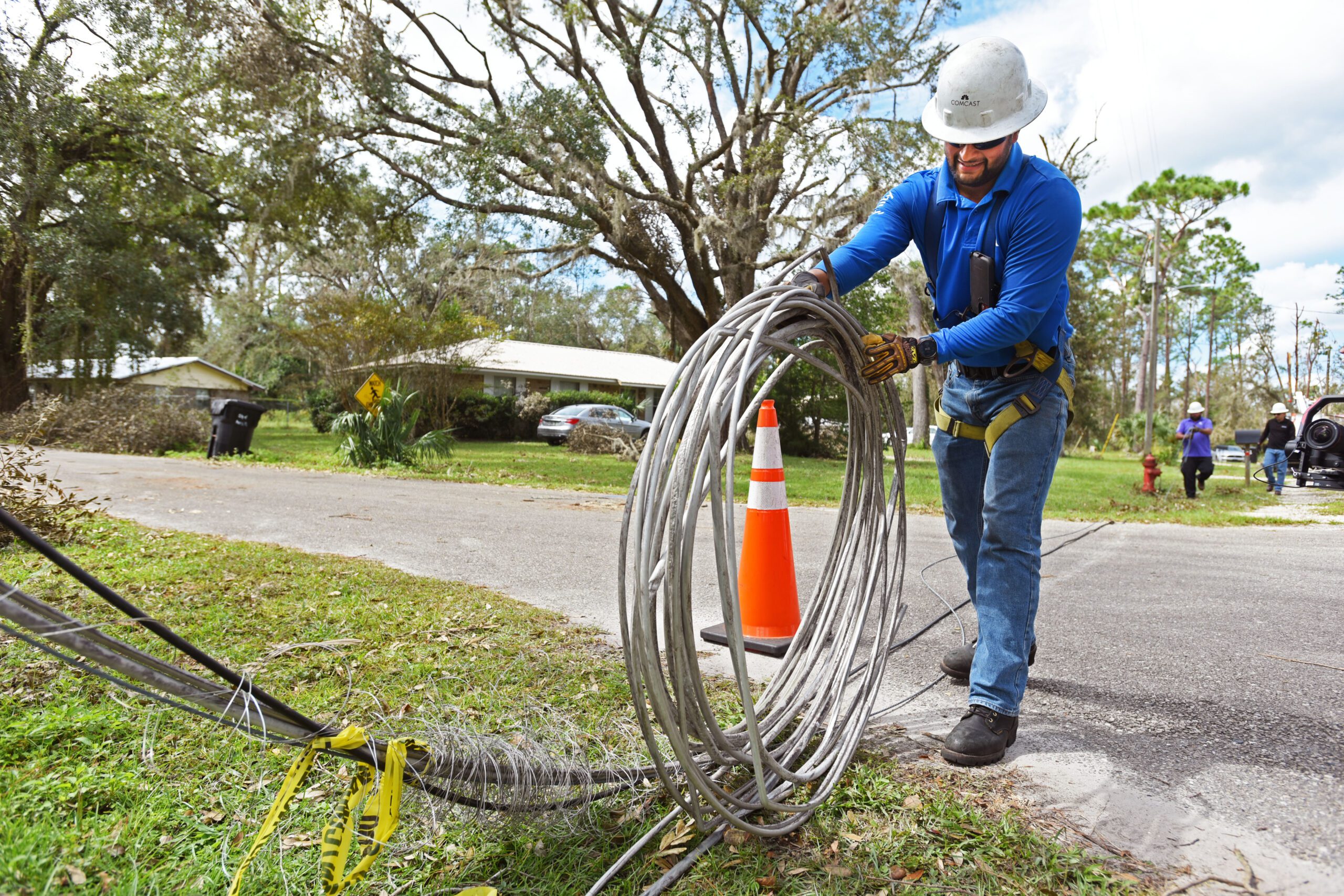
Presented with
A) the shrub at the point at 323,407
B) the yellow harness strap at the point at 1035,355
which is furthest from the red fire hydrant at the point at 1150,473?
the shrub at the point at 323,407

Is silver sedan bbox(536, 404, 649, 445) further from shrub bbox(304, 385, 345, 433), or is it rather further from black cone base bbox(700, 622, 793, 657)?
black cone base bbox(700, 622, 793, 657)

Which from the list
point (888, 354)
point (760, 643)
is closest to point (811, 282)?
point (888, 354)

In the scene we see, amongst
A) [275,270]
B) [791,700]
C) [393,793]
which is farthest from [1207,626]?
[275,270]

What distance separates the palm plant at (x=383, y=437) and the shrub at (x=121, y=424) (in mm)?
5889

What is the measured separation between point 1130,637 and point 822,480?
9.97 metres

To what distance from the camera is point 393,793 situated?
5.17ft

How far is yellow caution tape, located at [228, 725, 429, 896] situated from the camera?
1506mm

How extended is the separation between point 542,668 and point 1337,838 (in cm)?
239

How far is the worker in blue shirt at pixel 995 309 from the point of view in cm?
237

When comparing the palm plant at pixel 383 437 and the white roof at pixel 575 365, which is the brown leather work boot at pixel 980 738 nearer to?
the palm plant at pixel 383 437

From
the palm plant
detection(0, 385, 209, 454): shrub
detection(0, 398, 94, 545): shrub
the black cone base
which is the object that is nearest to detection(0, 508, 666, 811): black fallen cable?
the black cone base

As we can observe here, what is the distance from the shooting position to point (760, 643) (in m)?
3.38

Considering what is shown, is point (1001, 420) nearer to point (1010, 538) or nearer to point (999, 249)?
point (1010, 538)

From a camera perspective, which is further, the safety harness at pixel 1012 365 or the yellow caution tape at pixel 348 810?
the safety harness at pixel 1012 365
